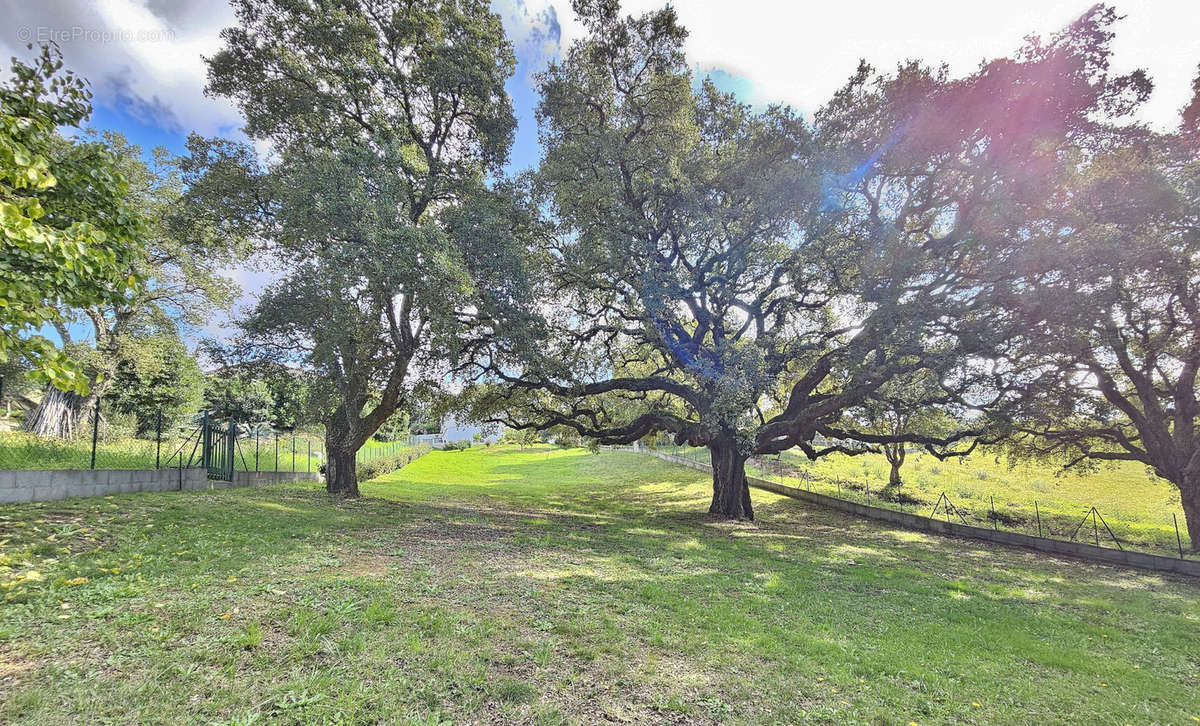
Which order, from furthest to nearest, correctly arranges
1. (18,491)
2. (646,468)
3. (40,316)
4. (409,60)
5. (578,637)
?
1. (646,468)
2. (409,60)
3. (18,491)
4. (578,637)
5. (40,316)

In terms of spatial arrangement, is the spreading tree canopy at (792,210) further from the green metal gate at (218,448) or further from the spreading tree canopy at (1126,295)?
the green metal gate at (218,448)

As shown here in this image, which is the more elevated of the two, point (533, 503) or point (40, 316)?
point (40, 316)

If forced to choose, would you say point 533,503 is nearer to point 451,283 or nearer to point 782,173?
point 451,283

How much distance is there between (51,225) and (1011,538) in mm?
21844

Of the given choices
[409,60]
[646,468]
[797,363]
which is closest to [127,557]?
[409,60]

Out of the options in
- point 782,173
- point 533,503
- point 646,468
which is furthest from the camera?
point 646,468

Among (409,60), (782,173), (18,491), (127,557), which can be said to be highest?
(409,60)

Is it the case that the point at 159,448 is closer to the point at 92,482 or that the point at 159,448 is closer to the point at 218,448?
the point at 92,482

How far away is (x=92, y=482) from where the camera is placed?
9.35 metres

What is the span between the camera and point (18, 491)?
8109mm

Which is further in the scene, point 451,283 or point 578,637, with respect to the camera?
point 451,283

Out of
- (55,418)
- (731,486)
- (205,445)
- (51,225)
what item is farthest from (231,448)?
(731,486)

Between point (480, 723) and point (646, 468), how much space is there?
3154 centimetres

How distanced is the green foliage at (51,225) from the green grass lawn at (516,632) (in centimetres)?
216
